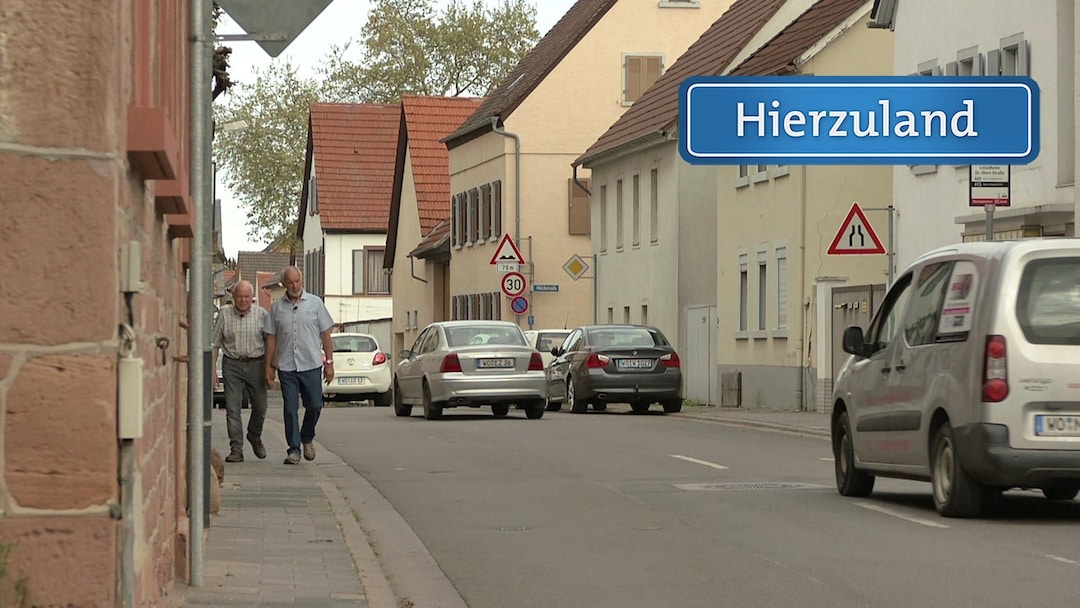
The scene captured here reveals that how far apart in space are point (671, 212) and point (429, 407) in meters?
16.4

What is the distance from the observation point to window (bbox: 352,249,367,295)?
81750mm

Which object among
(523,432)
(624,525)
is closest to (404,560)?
(624,525)

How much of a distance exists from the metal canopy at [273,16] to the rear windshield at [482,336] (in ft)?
72.0

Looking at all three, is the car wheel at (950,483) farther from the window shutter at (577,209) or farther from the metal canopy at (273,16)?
the window shutter at (577,209)

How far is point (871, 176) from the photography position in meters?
36.9

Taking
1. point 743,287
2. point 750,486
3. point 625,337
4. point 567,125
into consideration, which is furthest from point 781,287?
point 750,486

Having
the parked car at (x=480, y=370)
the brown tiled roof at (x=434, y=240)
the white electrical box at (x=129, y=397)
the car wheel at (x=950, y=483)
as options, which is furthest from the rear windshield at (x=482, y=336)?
the brown tiled roof at (x=434, y=240)

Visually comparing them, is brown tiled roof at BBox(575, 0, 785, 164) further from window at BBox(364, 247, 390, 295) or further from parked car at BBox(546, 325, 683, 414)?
window at BBox(364, 247, 390, 295)

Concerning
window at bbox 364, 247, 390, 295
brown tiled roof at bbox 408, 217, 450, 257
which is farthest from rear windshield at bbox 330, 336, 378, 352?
window at bbox 364, 247, 390, 295

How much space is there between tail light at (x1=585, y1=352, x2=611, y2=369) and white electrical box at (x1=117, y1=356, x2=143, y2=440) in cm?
2903

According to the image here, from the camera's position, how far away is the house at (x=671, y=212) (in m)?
44.7

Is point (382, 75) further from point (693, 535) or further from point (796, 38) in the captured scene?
point (693, 535)

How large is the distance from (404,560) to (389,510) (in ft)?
10.9

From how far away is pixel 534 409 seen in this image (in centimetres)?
3200
